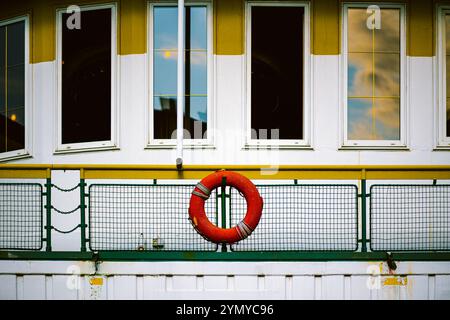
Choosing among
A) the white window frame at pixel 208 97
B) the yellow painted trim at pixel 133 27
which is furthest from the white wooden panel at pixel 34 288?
the yellow painted trim at pixel 133 27

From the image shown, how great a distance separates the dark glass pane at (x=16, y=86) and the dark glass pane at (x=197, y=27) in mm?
2728

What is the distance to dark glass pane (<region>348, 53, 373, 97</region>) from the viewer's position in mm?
9547

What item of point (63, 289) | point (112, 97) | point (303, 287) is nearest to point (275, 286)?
point (303, 287)

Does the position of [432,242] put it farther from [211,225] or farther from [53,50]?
[53,50]

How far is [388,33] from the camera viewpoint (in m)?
9.62

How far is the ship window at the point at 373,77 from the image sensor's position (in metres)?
9.53

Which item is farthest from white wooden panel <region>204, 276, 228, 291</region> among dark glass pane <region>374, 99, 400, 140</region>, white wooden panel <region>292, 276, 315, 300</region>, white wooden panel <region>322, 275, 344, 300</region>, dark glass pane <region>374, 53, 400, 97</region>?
dark glass pane <region>374, 53, 400, 97</region>

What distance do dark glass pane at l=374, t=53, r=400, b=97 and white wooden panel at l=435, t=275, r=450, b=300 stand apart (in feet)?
10.3

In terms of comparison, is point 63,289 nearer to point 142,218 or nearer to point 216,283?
point 142,218

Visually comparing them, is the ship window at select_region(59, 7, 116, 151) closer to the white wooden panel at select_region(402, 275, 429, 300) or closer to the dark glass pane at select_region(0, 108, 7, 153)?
the dark glass pane at select_region(0, 108, 7, 153)

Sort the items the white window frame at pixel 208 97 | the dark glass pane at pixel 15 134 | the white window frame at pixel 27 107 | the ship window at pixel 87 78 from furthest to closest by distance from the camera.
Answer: the dark glass pane at pixel 15 134, the white window frame at pixel 27 107, the ship window at pixel 87 78, the white window frame at pixel 208 97

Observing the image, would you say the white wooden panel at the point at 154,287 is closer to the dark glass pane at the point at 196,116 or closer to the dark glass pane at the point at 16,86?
the dark glass pane at the point at 196,116
